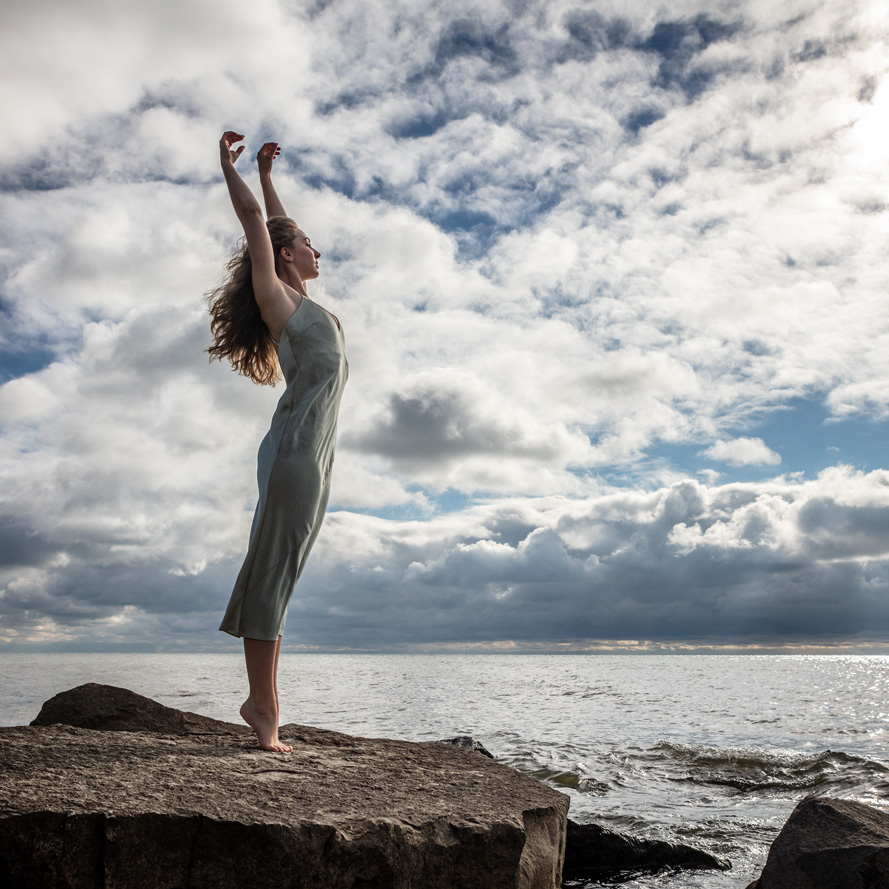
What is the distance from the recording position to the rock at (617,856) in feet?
16.2

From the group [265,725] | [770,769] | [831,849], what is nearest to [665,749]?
[770,769]

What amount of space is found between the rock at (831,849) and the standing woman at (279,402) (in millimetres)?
2675

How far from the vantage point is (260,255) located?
3936 mm

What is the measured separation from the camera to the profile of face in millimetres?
4379

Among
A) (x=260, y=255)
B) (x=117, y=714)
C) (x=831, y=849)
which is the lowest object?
(x=831, y=849)

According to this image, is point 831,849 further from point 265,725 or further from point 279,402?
point 279,402

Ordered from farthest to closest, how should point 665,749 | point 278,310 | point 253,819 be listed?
point 665,749 < point 278,310 < point 253,819

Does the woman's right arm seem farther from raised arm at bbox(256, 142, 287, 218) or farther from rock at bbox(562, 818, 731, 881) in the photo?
rock at bbox(562, 818, 731, 881)

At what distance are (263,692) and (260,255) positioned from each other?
2.31 m

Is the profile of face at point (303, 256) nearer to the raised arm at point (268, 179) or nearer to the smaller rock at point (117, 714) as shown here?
the raised arm at point (268, 179)

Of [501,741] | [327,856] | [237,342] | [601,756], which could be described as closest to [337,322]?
[237,342]

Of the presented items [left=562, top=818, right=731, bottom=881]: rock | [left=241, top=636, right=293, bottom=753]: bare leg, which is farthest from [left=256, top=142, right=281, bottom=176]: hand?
[left=562, top=818, right=731, bottom=881]: rock

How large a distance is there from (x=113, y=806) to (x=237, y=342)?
264 cm

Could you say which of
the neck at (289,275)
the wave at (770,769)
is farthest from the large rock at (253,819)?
the wave at (770,769)
